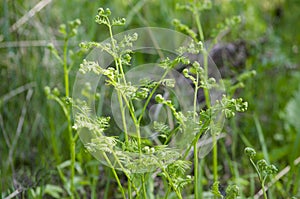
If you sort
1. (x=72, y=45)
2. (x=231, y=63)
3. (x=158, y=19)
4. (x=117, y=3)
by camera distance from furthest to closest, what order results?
(x=117, y=3), (x=158, y=19), (x=231, y=63), (x=72, y=45)

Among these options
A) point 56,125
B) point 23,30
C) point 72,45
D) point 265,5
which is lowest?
point 56,125

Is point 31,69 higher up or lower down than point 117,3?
lower down

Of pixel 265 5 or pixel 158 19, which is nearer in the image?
pixel 158 19

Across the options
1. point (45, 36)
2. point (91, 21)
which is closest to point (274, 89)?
point (91, 21)

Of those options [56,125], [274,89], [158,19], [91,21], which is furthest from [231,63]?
[56,125]

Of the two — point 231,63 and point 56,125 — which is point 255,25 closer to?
point 231,63

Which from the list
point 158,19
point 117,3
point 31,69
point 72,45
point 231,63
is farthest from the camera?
point 117,3
